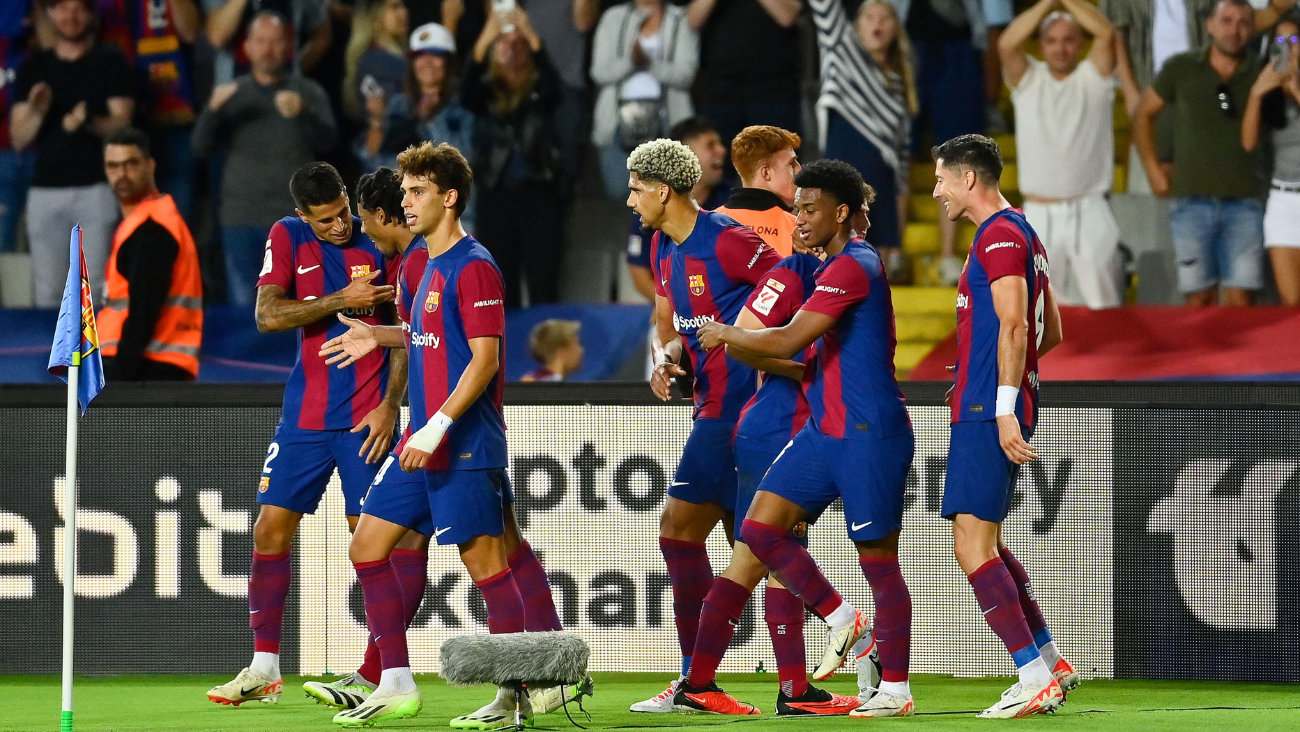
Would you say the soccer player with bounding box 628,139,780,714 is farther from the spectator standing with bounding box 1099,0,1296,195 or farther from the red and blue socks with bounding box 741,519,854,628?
the spectator standing with bounding box 1099,0,1296,195

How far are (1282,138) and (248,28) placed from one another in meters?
7.02

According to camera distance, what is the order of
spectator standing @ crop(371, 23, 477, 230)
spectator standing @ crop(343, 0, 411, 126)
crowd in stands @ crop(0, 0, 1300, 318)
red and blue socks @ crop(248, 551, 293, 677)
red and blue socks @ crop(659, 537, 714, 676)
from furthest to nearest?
spectator standing @ crop(343, 0, 411, 126), spectator standing @ crop(371, 23, 477, 230), crowd in stands @ crop(0, 0, 1300, 318), red and blue socks @ crop(248, 551, 293, 677), red and blue socks @ crop(659, 537, 714, 676)

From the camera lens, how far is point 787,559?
5.82 m

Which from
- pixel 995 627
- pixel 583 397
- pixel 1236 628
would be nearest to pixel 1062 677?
pixel 995 627

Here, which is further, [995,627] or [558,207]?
[558,207]

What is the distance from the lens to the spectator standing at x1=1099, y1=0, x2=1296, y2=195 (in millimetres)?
10352

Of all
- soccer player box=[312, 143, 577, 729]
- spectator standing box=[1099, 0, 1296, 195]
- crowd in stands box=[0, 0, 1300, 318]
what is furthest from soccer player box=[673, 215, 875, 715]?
spectator standing box=[1099, 0, 1296, 195]

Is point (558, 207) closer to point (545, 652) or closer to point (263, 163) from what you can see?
point (263, 163)

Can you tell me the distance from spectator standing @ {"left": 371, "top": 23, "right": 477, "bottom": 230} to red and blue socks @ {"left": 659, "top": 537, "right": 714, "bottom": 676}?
5.10 m

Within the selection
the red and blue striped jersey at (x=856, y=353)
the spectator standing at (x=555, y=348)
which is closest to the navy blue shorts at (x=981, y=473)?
the red and blue striped jersey at (x=856, y=353)

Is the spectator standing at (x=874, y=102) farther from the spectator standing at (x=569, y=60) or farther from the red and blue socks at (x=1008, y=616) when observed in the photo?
the red and blue socks at (x=1008, y=616)

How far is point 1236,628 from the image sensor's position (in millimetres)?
7277

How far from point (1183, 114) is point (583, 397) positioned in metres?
4.82

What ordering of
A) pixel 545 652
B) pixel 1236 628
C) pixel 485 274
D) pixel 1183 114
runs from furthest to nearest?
pixel 1183 114, pixel 1236 628, pixel 485 274, pixel 545 652
